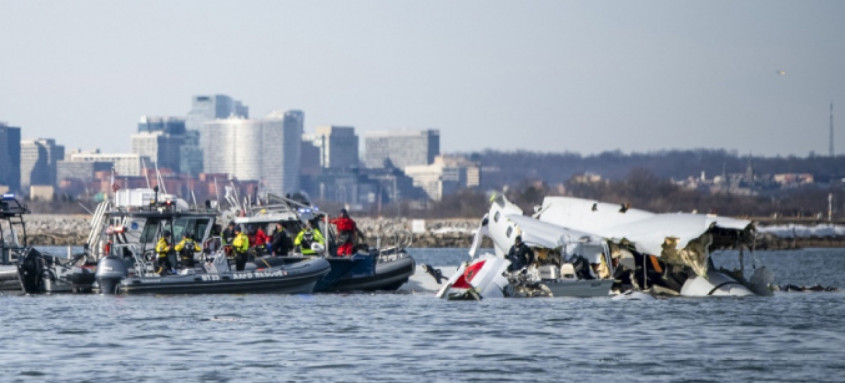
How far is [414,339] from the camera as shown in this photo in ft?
101

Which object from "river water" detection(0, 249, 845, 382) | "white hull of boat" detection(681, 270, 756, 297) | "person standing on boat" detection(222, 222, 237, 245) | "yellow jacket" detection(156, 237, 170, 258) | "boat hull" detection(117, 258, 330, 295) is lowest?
"river water" detection(0, 249, 845, 382)

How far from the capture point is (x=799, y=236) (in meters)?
120

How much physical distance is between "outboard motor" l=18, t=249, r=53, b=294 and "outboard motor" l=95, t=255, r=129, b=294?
2.37 m

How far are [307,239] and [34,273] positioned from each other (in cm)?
728

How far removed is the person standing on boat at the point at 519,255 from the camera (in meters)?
42.2

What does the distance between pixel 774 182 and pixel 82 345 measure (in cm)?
15987

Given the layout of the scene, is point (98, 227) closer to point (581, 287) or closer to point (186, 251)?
point (186, 251)

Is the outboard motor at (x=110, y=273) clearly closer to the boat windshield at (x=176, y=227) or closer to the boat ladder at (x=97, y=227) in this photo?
the boat windshield at (x=176, y=227)

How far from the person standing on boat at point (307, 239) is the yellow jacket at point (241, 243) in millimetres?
2268

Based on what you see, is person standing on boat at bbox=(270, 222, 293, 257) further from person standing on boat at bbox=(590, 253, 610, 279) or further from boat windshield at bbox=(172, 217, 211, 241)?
person standing on boat at bbox=(590, 253, 610, 279)

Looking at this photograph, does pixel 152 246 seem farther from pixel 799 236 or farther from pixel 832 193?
pixel 832 193

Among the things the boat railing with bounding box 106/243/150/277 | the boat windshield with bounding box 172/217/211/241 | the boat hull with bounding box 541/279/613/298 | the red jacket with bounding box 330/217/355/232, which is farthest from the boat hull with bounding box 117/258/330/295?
the boat hull with bounding box 541/279/613/298

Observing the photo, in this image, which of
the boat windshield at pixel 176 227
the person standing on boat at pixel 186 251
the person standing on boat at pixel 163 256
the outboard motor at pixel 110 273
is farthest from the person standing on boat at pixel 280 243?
the outboard motor at pixel 110 273

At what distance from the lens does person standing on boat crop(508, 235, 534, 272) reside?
139ft
